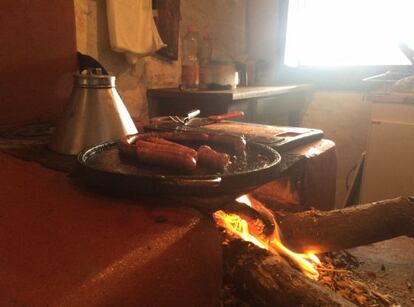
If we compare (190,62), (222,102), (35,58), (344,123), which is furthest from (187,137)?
(344,123)

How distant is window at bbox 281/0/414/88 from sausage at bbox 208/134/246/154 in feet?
7.76

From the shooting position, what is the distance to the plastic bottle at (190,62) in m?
2.26

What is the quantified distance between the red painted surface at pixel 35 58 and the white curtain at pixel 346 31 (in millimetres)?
2317

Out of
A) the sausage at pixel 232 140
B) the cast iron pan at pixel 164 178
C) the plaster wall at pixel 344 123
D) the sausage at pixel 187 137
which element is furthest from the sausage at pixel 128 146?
the plaster wall at pixel 344 123

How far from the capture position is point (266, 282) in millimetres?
826

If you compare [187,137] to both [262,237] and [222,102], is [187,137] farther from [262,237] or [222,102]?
[222,102]

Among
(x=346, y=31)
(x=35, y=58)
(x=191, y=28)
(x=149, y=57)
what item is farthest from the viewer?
(x=346, y=31)

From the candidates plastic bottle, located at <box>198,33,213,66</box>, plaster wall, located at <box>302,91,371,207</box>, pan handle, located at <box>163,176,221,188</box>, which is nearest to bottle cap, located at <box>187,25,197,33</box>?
plastic bottle, located at <box>198,33,213,66</box>

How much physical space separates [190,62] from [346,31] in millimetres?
1529

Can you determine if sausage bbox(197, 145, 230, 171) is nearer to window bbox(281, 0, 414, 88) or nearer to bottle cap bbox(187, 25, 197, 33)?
bottle cap bbox(187, 25, 197, 33)

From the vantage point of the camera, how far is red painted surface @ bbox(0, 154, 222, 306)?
494 millimetres

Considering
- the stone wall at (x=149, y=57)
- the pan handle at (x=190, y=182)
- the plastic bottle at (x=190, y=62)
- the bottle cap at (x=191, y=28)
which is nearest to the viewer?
the pan handle at (x=190, y=182)

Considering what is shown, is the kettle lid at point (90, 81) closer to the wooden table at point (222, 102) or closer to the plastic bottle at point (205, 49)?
the wooden table at point (222, 102)

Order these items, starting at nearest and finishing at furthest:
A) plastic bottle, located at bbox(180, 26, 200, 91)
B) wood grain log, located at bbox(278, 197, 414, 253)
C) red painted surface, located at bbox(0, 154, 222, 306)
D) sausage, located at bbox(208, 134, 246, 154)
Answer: red painted surface, located at bbox(0, 154, 222, 306), sausage, located at bbox(208, 134, 246, 154), wood grain log, located at bbox(278, 197, 414, 253), plastic bottle, located at bbox(180, 26, 200, 91)
